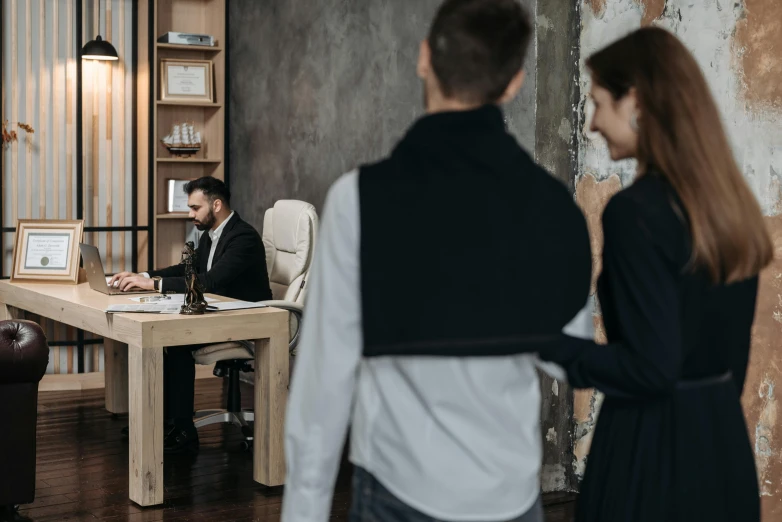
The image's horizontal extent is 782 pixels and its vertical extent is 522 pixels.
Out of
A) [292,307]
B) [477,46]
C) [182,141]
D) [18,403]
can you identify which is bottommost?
[18,403]

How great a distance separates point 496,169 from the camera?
1.15m

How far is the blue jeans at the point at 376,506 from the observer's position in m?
1.18

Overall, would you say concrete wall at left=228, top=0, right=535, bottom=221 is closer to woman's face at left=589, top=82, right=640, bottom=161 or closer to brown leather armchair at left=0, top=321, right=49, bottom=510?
brown leather armchair at left=0, top=321, right=49, bottom=510

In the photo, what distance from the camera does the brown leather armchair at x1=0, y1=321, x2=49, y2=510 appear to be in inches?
124

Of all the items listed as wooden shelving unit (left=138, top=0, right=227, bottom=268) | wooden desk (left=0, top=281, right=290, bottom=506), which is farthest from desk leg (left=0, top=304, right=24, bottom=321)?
wooden shelving unit (left=138, top=0, right=227, bottom=268)

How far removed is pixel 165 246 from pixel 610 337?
5.26 meters

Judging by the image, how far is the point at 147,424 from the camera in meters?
3.53

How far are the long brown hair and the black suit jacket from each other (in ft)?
10.8

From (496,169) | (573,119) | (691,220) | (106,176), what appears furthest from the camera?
(106,176)

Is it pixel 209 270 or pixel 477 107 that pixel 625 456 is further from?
pixel 209 270

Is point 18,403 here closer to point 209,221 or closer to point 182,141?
point 209,221

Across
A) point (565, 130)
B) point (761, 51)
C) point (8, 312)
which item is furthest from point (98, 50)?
point (761, 51)

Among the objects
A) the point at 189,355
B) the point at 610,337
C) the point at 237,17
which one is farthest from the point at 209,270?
the point at 610,337

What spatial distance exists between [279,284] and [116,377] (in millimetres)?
1107
